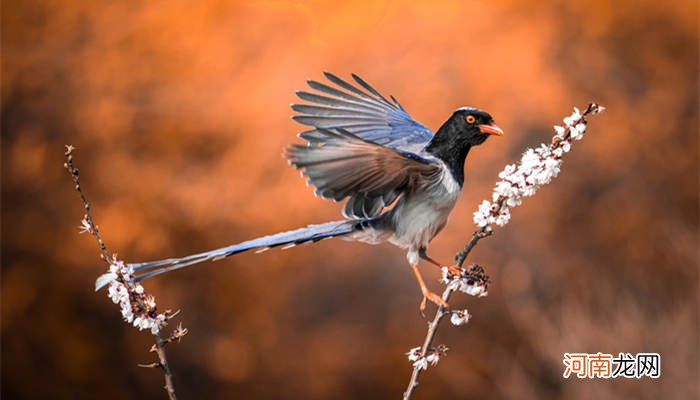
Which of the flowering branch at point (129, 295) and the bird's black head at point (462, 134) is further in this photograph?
the bird's black head at point (462, 134)

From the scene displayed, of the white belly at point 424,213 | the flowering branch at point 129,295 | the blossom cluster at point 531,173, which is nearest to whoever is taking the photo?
the flowering branch at point 129,295

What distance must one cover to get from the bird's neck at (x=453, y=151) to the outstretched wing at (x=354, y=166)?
74mm

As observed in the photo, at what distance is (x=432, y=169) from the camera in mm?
1523

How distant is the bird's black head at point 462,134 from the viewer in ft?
5.30

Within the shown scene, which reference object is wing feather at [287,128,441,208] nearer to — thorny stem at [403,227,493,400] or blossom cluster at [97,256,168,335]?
thorny stem at [403,227,493,400]

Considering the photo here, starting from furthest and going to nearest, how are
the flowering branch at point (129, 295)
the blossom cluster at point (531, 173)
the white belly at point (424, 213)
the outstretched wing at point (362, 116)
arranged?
the outstretched wing at point (362, 116) < the white belly at point (424, 213) < the blossom cluster at point (531, 173) < the flowering branch at point (129, 295)

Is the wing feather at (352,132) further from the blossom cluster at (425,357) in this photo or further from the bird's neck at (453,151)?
the blossom cluster at (425,357)

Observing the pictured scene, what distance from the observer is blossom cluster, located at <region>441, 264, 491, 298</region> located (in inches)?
54.2

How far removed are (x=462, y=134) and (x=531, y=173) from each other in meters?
0.32

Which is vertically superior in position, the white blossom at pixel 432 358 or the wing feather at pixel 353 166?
the wing feather at pixel 353 166

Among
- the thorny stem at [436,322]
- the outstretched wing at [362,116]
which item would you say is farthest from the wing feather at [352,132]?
the thorny stem at [436,322]

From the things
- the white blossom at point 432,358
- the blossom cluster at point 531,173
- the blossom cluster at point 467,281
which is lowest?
the white blossom at point 432,358

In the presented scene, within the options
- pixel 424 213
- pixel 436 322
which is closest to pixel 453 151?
pixel 424 213

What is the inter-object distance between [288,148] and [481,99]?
10.8 feet
